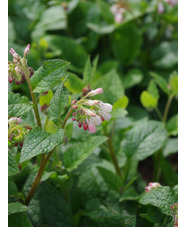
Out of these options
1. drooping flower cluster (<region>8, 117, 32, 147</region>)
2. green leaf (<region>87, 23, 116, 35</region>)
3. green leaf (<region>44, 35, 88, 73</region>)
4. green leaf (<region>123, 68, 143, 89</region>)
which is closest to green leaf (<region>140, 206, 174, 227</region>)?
drooping flower cluster (<region>8, 117, 32, 147</region>)

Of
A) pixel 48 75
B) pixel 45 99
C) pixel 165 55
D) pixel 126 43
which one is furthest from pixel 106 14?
pixel 48 75

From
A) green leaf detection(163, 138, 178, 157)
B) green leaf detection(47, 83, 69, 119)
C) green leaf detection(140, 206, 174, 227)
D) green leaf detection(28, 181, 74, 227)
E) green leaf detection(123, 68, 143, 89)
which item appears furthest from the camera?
green leaf detection(123, 68, 143, 89)

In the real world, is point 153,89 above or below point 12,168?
below

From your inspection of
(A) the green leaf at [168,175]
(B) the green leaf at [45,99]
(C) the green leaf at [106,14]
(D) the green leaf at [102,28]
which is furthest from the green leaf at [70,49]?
(B) the green leaf at [45,99]

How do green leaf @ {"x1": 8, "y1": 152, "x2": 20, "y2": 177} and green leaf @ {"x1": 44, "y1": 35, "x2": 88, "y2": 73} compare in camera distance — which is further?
green leaf @ {"x1": 44, "y1": 35, "x2": 88, "y2": 73}

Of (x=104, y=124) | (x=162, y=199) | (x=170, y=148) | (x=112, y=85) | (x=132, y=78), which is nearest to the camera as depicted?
(x=162, y=199)

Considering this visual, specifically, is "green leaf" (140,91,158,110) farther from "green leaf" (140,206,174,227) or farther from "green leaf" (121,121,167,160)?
"green leaf" (140,206,174,227)

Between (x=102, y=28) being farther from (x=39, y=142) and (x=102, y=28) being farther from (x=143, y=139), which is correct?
(x=39, y=142)
